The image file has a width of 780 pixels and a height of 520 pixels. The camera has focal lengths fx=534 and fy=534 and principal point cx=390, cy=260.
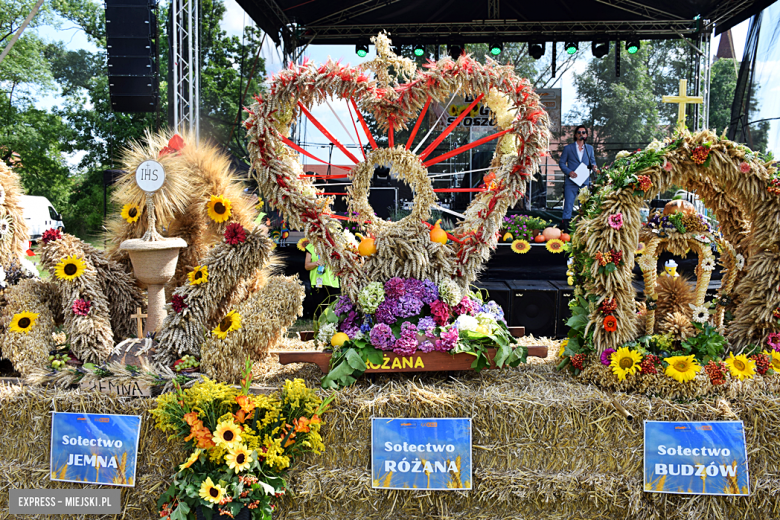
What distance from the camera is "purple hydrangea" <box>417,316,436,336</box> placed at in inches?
98.3

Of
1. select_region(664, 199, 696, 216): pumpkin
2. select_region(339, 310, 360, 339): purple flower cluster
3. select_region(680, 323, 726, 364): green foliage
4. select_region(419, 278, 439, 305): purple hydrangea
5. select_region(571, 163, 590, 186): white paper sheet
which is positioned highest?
select_region(571, 163, 590, 186): white paper sheet

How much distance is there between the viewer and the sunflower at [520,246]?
5207mm

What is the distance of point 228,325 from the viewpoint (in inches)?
102

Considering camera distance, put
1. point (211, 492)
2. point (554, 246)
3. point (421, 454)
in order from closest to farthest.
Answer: point (211, 492) → point (421, 454) → point (554, 246)

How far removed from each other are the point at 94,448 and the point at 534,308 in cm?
323

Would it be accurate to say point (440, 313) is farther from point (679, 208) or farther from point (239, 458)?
point (679, 208)

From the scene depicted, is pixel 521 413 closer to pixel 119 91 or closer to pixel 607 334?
pixel 607 334

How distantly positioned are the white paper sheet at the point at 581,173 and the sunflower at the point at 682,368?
4.46 metres

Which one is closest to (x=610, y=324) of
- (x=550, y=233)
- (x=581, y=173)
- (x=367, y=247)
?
(x=367, y=247)

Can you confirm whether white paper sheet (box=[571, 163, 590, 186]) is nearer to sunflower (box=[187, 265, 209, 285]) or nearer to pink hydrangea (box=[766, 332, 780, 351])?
pink hydrangea (box=[766, 332, 780, 351])

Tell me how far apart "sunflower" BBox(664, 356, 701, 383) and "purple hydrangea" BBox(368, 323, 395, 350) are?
1227 millimetres

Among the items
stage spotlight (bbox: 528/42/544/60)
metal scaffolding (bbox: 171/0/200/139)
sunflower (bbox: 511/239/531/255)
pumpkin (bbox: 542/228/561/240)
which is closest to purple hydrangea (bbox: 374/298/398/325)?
sunflower (bbox: 511/239/531/255)

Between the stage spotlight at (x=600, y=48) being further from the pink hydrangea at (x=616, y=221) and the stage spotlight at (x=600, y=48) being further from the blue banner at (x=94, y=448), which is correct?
the blue banner at (x=94, y=448)

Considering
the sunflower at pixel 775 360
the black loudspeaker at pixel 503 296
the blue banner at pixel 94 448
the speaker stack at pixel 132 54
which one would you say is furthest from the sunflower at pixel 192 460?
the speaker stack at pixel 132 54
